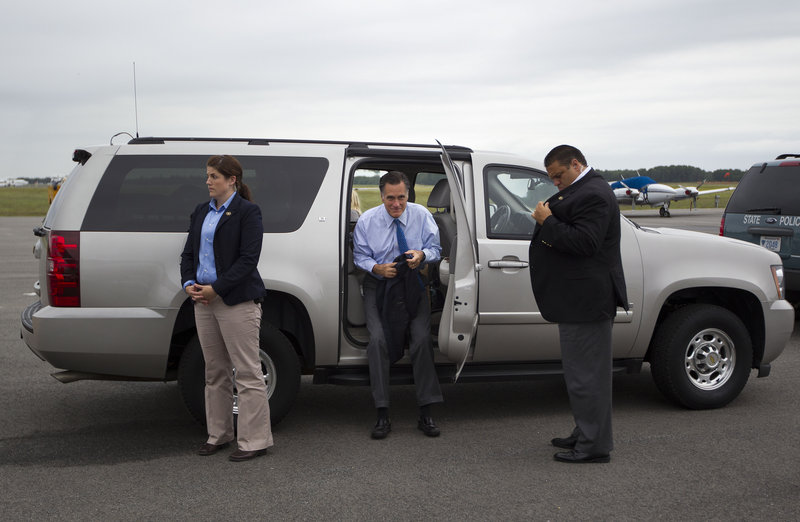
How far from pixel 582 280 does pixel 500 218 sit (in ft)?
3.70

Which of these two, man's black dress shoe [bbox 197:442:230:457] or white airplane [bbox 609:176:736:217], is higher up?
white airplane [bbox 609:176:736:217]

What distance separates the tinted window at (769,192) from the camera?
8.56 meters

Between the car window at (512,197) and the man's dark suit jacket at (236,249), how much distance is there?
1700 mm

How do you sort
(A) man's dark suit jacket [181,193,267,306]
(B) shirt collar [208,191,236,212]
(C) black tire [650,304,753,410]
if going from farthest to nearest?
(C) black tire [650,304,753,410] < (B) shirt collar [208,191,236,212] < (A) man's dark suit jacket [181,193,267,306]

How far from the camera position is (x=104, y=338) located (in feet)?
15.7

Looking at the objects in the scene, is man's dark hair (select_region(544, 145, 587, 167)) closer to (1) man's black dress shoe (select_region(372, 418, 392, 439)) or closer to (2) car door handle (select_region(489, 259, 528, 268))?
(2) car door handle (select_region(489, 259, 528, 268))

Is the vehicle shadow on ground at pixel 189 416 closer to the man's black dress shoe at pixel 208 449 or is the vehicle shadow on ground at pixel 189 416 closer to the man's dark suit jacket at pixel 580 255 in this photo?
the man's black dress shoe at pixel 208 449

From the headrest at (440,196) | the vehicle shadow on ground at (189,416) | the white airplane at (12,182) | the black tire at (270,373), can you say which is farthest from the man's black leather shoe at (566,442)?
the white airplane at (12,182)

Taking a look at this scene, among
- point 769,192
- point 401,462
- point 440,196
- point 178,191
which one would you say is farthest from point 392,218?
point 769,192

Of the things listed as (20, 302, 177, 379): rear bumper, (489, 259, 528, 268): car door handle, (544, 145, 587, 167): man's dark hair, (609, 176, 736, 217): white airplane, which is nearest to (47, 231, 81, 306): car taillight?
(20, 302, 177, 379): rear bumper

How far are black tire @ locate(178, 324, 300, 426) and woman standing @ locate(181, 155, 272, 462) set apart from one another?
205 mm

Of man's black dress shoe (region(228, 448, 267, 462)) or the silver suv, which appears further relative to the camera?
the silver suv

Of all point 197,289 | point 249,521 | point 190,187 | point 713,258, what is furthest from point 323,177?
point 713,258

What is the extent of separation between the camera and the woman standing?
4461mm
